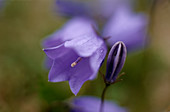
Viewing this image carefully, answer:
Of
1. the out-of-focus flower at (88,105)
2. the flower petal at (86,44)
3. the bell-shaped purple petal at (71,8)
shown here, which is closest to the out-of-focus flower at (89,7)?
the bell-shaped purple petal at (71,8)

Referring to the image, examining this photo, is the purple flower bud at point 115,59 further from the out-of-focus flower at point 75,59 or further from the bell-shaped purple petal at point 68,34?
the bell-shaped purple petal at point 68,34

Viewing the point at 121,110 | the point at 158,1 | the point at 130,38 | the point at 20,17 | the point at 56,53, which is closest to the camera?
the point at 56,53

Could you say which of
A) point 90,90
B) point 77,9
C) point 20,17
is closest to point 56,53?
point 90,90

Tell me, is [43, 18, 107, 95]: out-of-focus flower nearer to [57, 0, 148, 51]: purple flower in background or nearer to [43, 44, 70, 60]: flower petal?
[43, 44, 70, 60]: flower petal

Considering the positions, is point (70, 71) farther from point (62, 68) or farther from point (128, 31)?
point (128, 31)

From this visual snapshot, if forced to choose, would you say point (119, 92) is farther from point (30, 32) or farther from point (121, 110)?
point (30, 32)

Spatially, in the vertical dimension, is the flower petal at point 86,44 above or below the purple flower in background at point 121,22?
above
